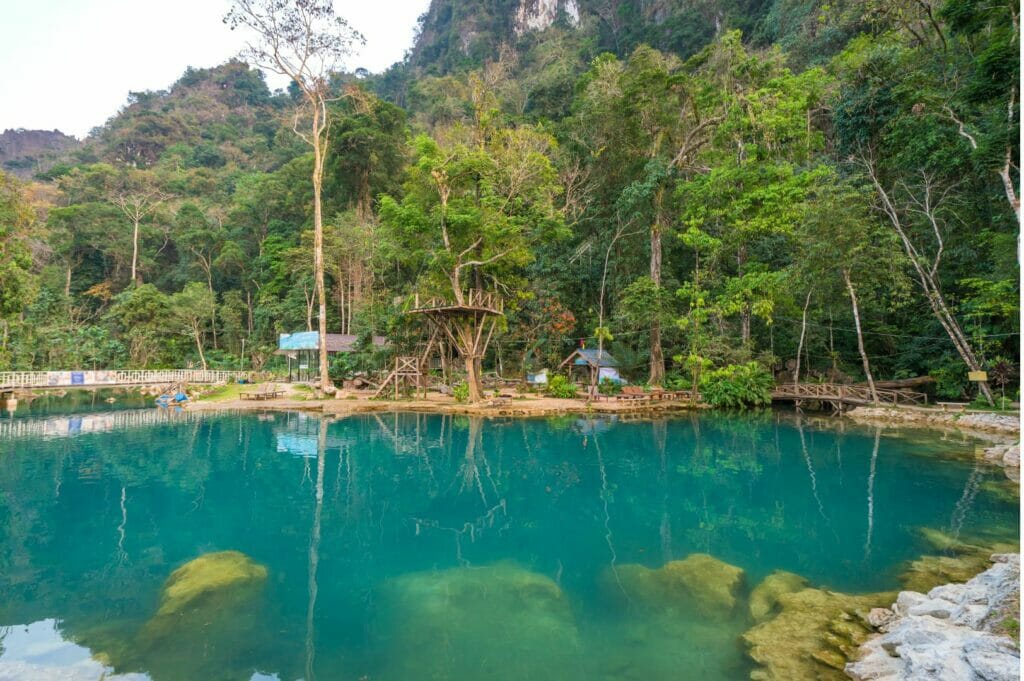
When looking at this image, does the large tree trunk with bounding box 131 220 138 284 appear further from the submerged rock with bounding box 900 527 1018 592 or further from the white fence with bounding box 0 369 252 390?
the submerged rock with bounding box 900 527 1018 592

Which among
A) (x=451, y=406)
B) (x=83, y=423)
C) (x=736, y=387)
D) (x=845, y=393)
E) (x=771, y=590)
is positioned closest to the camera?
(x=771, y=590)

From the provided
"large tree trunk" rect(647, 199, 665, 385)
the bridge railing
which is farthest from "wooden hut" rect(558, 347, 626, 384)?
the bridge railing

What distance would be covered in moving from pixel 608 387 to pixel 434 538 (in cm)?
1562

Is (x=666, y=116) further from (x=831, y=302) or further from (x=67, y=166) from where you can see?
(x=67, y=166)

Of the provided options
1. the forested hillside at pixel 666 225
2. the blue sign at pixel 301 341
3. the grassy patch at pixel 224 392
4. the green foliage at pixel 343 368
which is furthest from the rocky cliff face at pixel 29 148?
the green foliage at pixel 343 368

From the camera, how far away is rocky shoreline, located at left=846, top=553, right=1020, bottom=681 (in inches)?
120

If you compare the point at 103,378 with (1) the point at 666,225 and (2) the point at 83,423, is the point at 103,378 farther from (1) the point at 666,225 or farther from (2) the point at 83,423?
(1) the point at 666,225

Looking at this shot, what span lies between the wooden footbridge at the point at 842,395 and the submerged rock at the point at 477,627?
17.2 m

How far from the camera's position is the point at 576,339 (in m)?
26.5

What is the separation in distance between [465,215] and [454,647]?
16.9 metres

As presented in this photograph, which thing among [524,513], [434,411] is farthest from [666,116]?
[524,513]

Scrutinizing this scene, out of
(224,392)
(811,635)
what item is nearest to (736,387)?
(811,635)

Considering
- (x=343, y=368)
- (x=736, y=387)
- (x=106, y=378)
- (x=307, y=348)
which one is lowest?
(x=736, y=387)

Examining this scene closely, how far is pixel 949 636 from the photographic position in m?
3.49
